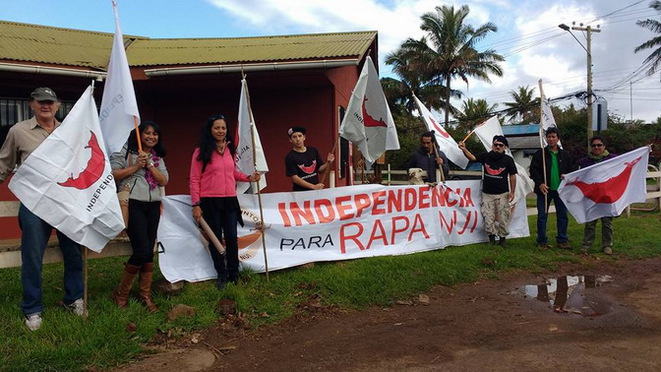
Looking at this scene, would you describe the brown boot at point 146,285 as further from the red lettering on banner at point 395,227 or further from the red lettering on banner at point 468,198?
the red lettering on banner at point 468,198

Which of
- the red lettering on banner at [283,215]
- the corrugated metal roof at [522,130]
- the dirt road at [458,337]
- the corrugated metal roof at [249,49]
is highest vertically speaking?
the corrugated metal roof at [522,130]

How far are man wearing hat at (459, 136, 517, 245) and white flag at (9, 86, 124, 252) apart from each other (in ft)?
16.6

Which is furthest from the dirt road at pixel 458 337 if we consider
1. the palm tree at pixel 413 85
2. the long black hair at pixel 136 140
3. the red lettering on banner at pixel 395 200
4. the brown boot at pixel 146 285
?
the palm tree at pixel 413 85

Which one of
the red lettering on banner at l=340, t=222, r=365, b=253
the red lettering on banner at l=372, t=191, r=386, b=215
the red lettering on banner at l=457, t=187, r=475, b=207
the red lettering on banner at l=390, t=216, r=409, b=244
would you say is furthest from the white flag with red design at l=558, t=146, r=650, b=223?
the red lettering on banner at l=340, t=222, r=365, b=253

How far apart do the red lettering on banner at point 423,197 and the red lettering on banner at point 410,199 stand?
3.6 inches

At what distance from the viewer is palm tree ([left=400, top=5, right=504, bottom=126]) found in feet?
109

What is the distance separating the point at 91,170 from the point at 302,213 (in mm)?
2564

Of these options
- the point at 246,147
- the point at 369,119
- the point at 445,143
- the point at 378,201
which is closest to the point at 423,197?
the point at 378,201

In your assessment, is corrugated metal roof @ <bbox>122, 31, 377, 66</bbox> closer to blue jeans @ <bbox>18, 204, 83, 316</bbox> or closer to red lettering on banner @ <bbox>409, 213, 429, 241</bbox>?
red lettering on banner @ <bbox>409, 213, 429, 241</bbox>

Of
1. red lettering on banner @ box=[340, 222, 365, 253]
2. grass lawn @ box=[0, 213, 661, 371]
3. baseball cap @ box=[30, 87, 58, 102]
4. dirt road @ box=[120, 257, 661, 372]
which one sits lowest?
dirt road @ box=[120, 257, 661, 372]

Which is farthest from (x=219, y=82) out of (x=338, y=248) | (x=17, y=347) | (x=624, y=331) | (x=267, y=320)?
(x=624, y=331)

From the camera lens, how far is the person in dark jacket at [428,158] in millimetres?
6965

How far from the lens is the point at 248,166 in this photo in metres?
5.30

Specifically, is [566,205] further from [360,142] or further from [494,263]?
[360,142]
